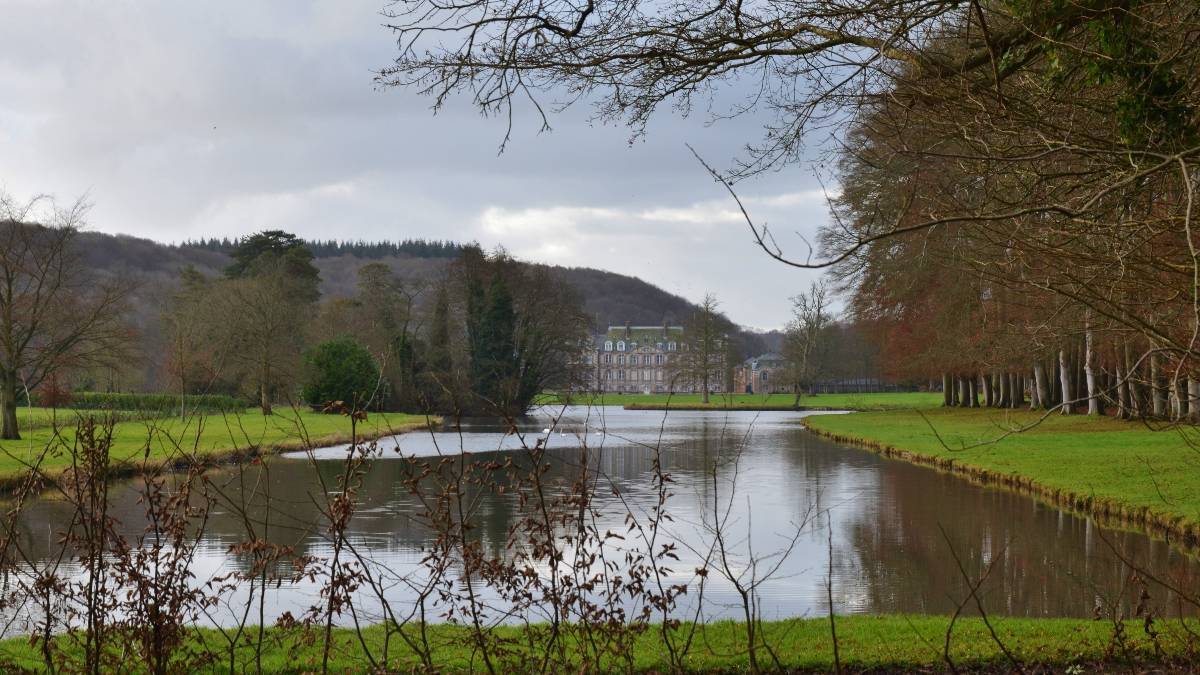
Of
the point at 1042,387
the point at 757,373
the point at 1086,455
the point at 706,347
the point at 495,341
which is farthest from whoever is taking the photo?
the point at 757,373

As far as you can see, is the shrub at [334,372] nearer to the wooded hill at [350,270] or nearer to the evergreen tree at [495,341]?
the evergreen tree at [495,341]

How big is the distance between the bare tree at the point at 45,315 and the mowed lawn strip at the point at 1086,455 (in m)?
18.2

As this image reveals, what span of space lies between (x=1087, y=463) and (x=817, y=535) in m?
7.60

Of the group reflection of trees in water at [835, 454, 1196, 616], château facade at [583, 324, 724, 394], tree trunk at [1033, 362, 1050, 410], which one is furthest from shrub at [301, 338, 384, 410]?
château facade at [583, 324, 724, 394]

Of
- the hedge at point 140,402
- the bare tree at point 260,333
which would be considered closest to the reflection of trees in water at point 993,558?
the hedge at point 140,402

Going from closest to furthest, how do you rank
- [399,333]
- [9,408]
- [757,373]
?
[9,408], [399,333], [757,373]

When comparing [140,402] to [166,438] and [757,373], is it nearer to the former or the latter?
[166,438]

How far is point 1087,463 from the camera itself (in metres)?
17.8

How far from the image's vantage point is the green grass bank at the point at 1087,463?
1245 cm

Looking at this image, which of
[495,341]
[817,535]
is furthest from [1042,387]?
[495,341]

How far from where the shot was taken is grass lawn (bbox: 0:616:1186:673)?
5.59 m

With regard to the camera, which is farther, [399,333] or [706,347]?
[706,347]

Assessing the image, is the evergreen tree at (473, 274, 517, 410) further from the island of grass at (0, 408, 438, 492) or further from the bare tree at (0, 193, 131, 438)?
the bare tree at (0, 193, 131, 438)

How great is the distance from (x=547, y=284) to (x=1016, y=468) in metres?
35.3
